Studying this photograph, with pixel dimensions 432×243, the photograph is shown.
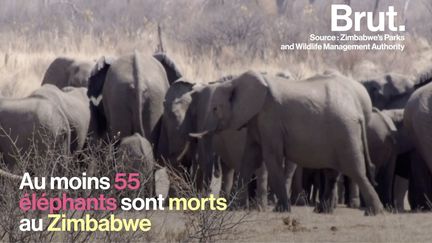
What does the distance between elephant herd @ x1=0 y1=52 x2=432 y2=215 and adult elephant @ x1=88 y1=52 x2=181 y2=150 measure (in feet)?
0.07

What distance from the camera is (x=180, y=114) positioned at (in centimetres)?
1877

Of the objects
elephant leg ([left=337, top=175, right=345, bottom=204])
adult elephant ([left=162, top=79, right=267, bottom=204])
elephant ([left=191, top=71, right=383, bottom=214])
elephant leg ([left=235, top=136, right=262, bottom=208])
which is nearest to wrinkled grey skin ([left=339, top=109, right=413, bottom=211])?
elephant leg ([left=337, top=175, right=345, bottom=204])

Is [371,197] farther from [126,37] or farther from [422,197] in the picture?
[126,37]

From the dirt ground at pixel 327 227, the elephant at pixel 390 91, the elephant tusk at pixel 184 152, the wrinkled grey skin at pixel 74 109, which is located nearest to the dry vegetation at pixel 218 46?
the dirt ground at pixel 327 227

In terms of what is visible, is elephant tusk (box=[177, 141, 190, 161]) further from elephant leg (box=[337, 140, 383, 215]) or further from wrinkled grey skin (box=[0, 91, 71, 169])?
elephant leg (box=[337, 140, 383, 215])

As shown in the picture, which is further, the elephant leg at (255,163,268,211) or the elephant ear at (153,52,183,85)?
the elephant ear at (153,52,183,85)

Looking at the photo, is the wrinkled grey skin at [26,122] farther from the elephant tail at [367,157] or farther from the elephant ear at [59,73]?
the elephant ear at [59,73]

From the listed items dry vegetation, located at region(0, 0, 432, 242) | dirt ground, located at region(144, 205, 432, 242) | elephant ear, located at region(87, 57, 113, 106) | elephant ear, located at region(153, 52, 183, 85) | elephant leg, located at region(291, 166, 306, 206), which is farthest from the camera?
elephant ear, located at region(153, 52, 183, 85)

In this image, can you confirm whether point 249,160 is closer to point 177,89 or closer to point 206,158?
point 206,158

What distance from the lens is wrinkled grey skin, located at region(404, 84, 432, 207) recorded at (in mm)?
17281

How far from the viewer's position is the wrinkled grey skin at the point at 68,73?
23.8m

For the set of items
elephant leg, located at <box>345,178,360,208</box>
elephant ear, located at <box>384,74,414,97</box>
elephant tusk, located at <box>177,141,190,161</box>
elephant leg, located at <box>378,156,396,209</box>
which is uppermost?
elephant ear, located at <box>384,74,414,97</box>

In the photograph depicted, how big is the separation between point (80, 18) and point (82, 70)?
88.4 feet

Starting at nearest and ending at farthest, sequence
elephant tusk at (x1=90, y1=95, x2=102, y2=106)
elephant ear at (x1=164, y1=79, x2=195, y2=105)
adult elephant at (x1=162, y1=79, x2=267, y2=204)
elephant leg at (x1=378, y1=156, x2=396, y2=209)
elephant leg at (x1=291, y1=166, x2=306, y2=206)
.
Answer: elephant leg at (x1=378, y1=156, x2=396, y2=209), adult elephant at (x1=162, y1=79, x2=267, y2=204), elephant leg at (x1=291, y1=166, x2=306, y2=206), elephant ear at (x1=164, y1=79, x2=195, y2=105), elephant tusk at (x1=90, y1=95, x2=102, y2=106)
